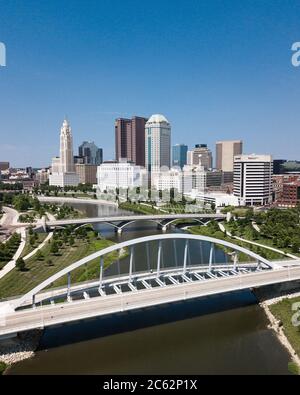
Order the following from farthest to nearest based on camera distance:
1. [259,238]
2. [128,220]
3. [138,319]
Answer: [128,220], [259,238], [138,319]

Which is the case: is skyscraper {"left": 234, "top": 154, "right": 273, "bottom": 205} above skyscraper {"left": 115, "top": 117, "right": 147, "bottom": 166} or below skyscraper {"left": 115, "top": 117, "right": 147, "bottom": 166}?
below

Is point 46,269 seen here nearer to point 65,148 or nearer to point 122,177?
point 122,177

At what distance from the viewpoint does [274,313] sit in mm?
16016

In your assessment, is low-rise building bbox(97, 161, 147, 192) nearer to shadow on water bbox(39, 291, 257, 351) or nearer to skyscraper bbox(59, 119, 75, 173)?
skyscraper bbox(59, 119, 75, 173)

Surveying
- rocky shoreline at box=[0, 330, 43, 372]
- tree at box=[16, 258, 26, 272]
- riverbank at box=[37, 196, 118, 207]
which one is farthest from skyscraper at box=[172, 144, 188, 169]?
rocky shoreline at box=[0, 330, 43, 372]

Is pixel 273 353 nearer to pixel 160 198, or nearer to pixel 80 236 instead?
pixel 80 236

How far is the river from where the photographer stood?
40.8ft

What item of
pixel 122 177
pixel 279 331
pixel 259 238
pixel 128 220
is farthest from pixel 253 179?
pixel 279 331

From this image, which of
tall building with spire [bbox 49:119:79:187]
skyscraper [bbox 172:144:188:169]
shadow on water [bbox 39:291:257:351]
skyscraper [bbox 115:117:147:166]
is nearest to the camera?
shadow on water [bbox 39:291:257:351]

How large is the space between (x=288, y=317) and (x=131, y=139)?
10702 cm

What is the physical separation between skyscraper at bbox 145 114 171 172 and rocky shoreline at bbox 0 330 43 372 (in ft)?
272

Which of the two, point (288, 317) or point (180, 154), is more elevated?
point (180, 154)

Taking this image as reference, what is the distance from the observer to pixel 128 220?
38.0 m
